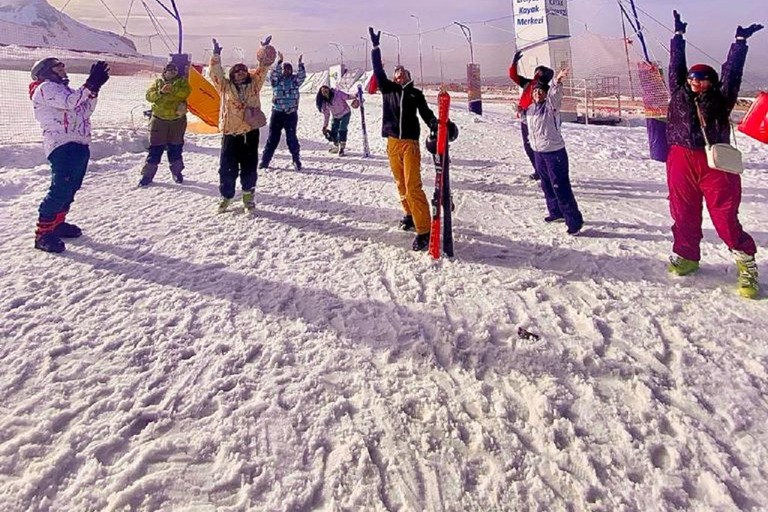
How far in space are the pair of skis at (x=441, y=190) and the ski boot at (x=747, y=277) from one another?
234 centimetres

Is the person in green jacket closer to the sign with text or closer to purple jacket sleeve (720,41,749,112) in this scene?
purple jacket sleeve (720,41,749,112)

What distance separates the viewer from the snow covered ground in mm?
2188

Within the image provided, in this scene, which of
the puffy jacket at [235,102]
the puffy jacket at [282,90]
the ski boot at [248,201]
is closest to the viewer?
the puffy jacket at [235,102]

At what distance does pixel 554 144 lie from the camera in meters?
5.05

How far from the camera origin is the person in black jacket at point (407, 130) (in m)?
4.69

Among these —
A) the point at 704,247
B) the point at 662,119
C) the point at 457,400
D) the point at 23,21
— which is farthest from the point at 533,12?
the point at 23,21

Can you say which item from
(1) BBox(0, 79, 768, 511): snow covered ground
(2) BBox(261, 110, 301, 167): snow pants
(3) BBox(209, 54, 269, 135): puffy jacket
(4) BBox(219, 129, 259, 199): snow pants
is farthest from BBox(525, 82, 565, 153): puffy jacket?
(2) BBox(261, 110, 301, 167): snow pants

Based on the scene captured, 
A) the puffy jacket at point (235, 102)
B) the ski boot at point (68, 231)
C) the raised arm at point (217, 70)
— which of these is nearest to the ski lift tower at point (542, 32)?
the puffy jacket at point (235, 102)

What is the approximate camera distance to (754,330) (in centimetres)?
326

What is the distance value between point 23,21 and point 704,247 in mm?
100132

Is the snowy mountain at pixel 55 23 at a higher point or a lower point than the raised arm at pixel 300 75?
higher

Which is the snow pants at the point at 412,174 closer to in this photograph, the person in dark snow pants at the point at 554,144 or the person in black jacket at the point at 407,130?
the person in black jacket at the point at 407,130

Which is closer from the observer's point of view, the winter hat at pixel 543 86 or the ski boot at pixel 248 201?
the winter hat at pixel 543 86

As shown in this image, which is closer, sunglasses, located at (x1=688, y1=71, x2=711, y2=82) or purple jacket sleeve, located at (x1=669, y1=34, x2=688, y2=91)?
sunglasses, located at (x1=688, y1=71, x2=711, y2=82)
